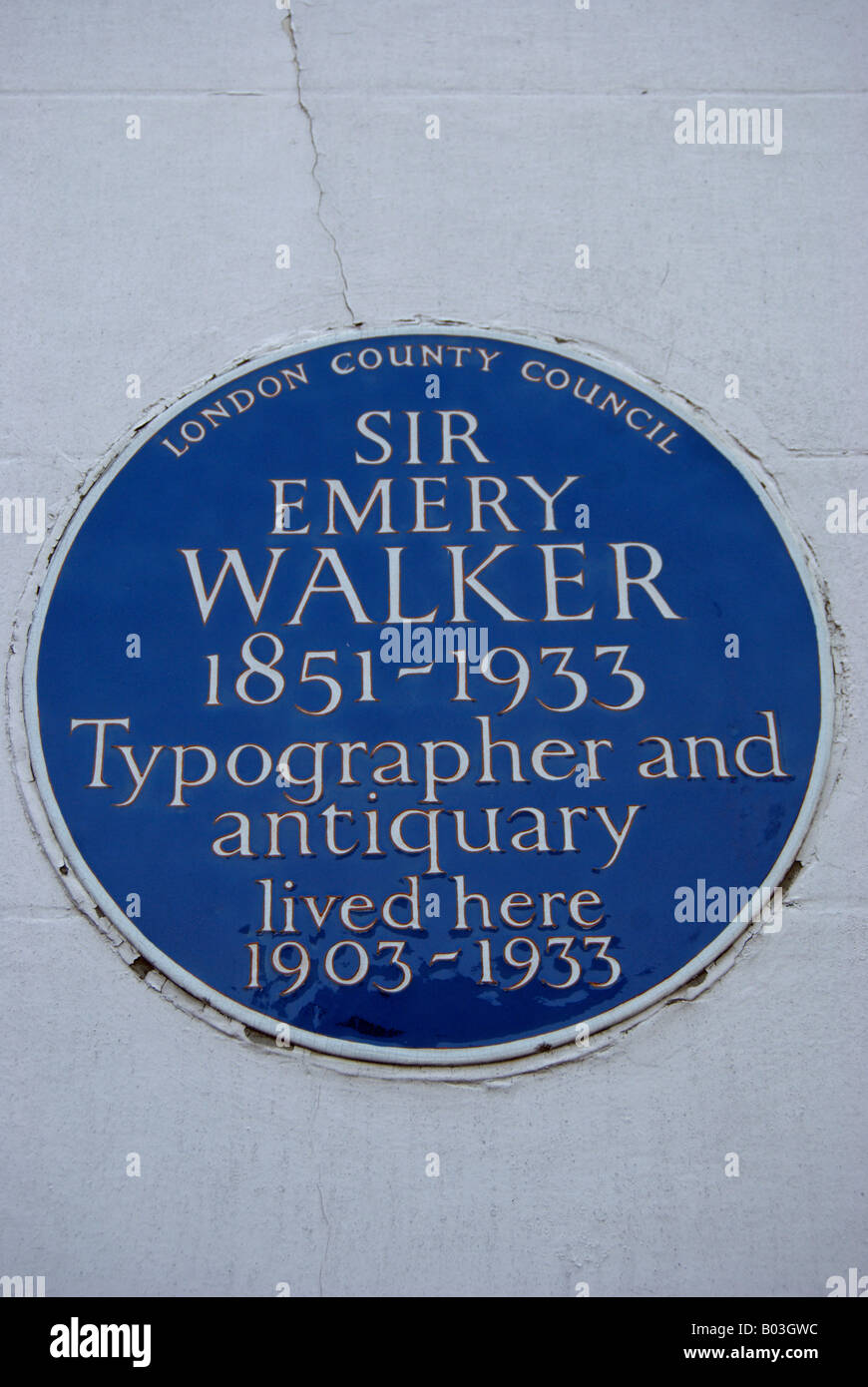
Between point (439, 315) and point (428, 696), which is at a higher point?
point (439, 315)

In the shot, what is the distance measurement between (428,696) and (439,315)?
1109 millimetres

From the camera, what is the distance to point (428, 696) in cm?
321

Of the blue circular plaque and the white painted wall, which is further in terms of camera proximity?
the blue circular plaque

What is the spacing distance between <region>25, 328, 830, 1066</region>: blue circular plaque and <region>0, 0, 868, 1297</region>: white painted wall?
122 millimetres

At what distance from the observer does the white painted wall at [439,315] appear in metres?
2.89

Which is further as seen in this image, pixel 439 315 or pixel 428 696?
pixel 439 315

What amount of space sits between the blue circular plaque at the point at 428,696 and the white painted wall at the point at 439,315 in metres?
0.12

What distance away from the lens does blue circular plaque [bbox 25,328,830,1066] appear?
9.91 ft

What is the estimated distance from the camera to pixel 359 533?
132 inches

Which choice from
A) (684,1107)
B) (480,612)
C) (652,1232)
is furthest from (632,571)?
(652,1232)

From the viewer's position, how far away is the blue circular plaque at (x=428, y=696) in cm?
302

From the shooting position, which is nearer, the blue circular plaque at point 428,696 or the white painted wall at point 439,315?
the white painted wall at point 439,315
